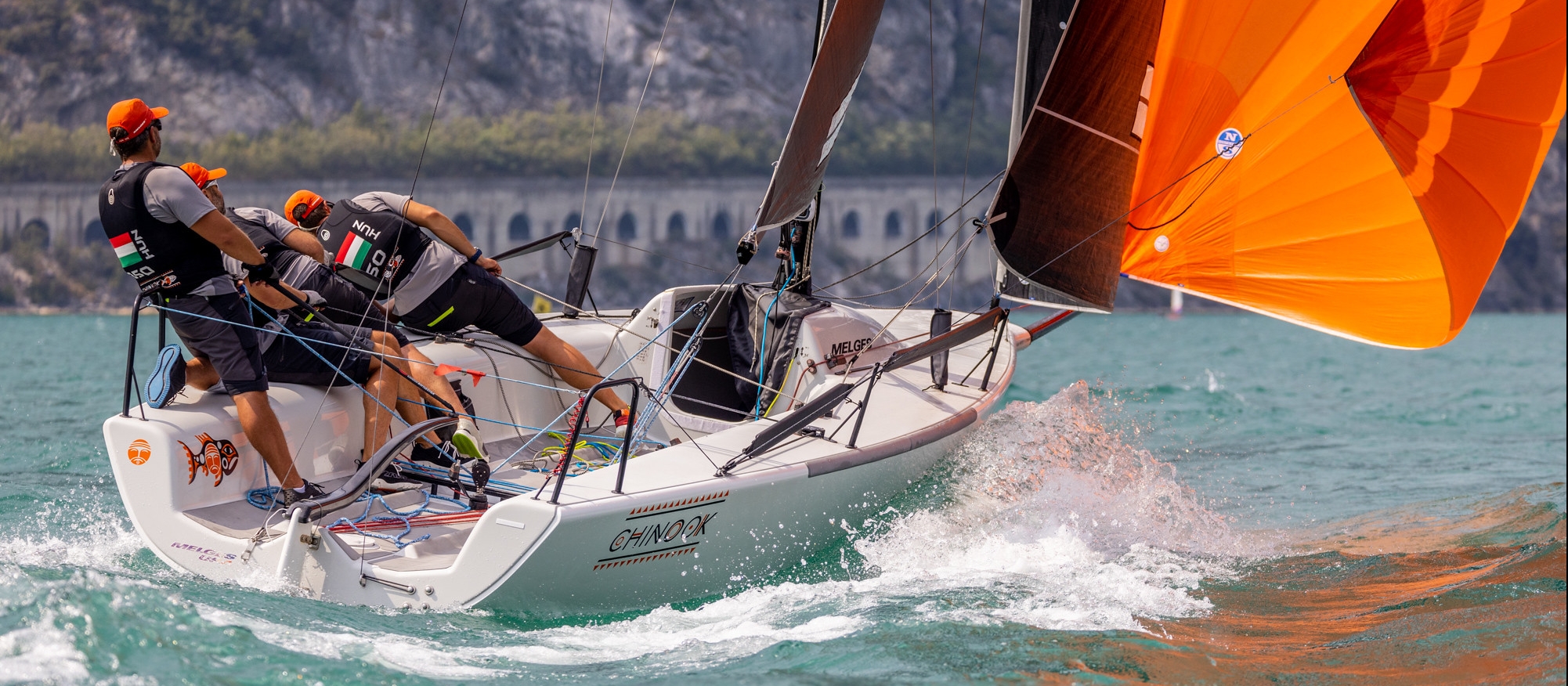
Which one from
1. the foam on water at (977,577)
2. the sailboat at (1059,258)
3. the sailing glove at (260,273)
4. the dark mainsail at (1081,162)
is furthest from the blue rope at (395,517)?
the dark mainsail at (1081,162)

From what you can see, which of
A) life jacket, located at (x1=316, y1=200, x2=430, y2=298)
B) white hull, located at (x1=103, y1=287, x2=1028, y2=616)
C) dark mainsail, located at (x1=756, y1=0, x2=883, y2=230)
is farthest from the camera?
dark mainsail, located at (x1=756, y1=0, x2=883, y2=230)

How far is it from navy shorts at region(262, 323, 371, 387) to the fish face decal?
0.35 m

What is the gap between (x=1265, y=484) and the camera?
7.11m

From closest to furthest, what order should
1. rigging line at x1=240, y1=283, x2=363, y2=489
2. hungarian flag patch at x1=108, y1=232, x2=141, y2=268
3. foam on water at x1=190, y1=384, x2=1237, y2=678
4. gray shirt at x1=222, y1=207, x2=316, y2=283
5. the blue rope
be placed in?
foam on water at x1=190, y1=384, x2=1237, y2=678
hungarian flag patch at x1=108, y1=232, x2=141, y2=268
the blue rope
rigging line at x1=240, y1=283, x2=363, y2=489
gray shirt at x1=222, y1=207, x2=316, y2=283

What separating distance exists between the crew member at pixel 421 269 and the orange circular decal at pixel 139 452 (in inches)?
36.5

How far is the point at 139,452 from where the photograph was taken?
363cm

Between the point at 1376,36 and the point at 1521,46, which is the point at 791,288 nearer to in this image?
the point at 1376,36

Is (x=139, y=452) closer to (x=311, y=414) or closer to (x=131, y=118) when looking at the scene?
(x=311, y=414)

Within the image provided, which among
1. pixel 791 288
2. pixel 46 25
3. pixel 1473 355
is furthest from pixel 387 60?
pixel 791 288

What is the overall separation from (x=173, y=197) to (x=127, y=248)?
0.26 m

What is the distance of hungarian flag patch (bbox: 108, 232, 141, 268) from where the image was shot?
11.8 ft

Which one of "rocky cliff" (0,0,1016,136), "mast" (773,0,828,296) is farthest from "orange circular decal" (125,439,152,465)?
"rocky cliff" (0,0,1016,136)

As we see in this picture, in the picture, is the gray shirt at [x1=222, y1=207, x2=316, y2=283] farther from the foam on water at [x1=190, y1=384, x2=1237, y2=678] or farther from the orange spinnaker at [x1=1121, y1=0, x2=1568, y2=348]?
the orange spinnaker at [x1=1121, y1=0, x2=1568, y2=348]

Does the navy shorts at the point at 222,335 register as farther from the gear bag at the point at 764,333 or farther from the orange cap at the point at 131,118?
the gear bag at the point at 764,333
